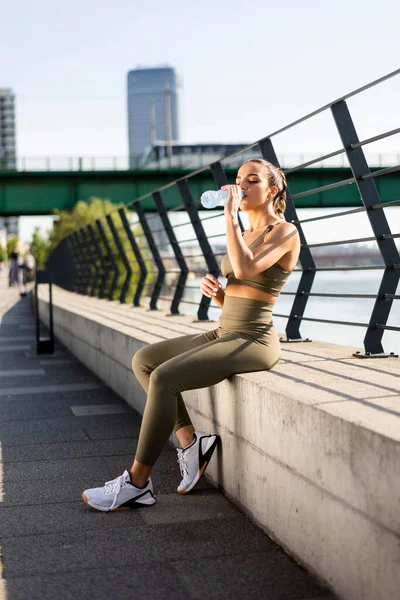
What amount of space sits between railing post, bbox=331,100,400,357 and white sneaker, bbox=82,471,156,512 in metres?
1.66

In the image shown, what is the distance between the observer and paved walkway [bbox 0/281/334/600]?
332 centimetres

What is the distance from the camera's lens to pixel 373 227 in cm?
524

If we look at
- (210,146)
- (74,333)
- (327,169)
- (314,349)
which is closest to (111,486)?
(314,349)

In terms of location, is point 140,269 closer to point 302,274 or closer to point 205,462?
point 302,274

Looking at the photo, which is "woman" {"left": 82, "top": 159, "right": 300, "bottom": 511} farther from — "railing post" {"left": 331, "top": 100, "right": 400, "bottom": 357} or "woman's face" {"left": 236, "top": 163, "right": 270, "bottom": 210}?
"railing post" {"left": 331, "top": 100, "right": 400, "bottom": 357}

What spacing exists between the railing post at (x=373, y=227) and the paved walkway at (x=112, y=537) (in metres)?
1.32

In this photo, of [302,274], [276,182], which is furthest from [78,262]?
[276,182]

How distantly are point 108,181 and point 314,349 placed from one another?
140ft

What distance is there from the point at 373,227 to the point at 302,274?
52.4 inches

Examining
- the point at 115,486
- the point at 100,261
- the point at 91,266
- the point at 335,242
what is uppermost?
the point at 335,242

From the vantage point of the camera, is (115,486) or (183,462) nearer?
(115,486)

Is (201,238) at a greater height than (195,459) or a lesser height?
greater

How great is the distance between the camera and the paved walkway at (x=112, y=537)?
3.32 meters

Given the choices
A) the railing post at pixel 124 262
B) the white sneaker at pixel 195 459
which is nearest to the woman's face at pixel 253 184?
the white sneaker at pixel 195 459
